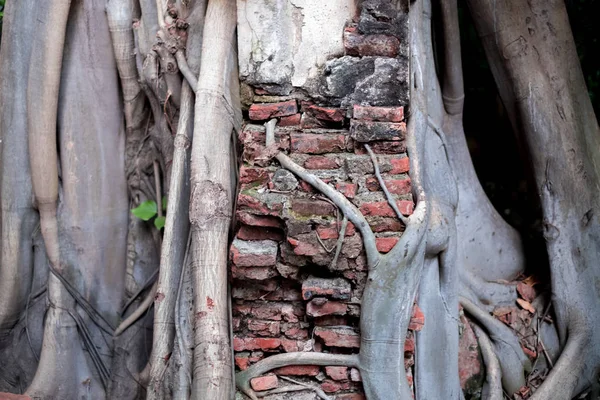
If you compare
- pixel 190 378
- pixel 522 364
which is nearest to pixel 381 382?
pixel 190 378

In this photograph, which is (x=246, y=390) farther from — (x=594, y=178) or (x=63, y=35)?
(x=594, y=178)

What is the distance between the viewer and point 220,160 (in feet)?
13.0

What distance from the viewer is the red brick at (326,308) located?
370 cm

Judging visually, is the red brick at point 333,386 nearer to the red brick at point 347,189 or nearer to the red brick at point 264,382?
the red brick at point 264,382

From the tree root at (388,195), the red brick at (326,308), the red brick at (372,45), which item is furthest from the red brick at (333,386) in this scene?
the red brick at (372,45)

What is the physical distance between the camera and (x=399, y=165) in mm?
3773

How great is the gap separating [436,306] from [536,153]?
121 centimetres

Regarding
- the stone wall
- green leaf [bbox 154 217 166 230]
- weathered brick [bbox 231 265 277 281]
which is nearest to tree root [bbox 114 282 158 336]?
green leaf [bbox 154 217 166 230]

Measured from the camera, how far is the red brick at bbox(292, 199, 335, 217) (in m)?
3.67

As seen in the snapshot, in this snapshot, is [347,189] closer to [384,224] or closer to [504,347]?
[384,224]

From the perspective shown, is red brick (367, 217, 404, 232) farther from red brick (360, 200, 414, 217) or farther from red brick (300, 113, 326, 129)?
red brick (300, 113, 326, 129)

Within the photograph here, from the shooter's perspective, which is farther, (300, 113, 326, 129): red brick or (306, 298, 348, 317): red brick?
(300, 113, 326, 129): red brick

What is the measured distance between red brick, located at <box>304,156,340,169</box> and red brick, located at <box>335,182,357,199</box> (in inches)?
3.8

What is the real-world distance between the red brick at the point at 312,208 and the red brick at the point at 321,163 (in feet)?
0.56
